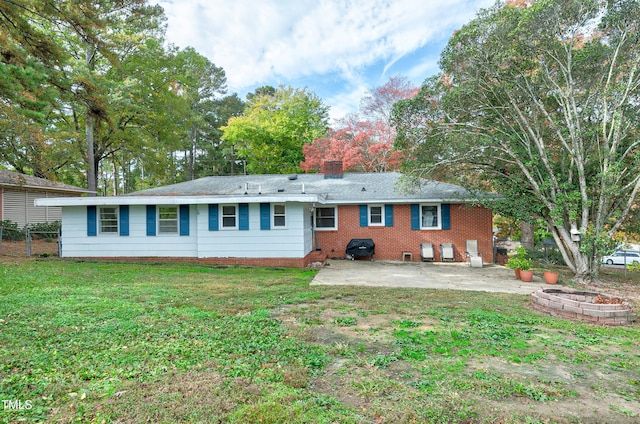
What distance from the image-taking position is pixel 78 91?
9930mm

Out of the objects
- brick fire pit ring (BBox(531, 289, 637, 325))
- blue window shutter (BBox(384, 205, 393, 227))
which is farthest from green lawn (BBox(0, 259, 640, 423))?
blue window shutter (BBox(384, 205, 393, 227))

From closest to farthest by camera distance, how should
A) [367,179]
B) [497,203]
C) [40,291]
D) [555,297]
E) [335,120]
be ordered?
[555,297] < [40,291] < [497,203] < [367,179] < [335,120]

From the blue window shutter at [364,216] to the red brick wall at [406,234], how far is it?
0.47 ft

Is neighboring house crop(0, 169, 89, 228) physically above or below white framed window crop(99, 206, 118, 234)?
above

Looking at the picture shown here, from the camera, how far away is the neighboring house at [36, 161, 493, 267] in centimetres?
1157

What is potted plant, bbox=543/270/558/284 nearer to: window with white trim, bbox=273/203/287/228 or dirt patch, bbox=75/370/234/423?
window with white trim, bbox=273/203/287/228

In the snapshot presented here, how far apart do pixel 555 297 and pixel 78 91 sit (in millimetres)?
13316

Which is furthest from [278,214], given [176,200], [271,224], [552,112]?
[552,112]

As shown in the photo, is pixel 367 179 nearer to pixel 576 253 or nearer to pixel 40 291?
pixel 576 253

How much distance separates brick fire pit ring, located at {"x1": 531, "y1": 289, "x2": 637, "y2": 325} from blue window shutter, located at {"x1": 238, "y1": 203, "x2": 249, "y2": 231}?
8660 millimetres

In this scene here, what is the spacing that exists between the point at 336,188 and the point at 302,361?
38.7 feet

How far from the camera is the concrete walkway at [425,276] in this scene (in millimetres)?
8720

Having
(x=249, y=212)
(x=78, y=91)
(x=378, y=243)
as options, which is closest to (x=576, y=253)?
(x=378, y=243)

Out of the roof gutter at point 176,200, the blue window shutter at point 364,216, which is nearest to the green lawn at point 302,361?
the roof gutter at point 176,200
